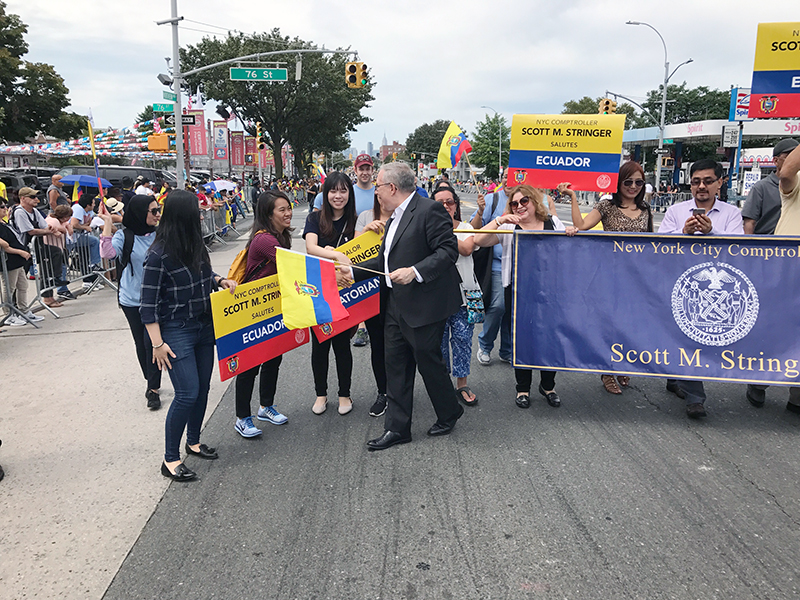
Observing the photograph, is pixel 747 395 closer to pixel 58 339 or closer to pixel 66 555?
pixel 66 555

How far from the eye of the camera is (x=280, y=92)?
4159 centimetres

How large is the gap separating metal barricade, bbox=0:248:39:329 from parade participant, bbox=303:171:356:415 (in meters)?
5.39

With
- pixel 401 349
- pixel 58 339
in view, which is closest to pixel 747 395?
pixel 401 349

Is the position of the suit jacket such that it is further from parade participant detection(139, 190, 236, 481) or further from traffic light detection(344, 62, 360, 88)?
traffic light detection(344, 62, 360, 88)

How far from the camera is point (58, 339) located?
7.74 metres

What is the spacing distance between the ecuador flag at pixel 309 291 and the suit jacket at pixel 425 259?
433 mm

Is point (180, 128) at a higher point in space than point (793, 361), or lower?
higher

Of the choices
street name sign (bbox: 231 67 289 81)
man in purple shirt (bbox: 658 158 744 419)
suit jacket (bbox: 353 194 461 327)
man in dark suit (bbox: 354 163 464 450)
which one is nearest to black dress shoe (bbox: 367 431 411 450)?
man in dark suit (bbox: 354 163 464 450)

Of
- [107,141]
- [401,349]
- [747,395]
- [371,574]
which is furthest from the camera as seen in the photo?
[107,141]

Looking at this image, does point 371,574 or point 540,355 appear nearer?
point 371,574

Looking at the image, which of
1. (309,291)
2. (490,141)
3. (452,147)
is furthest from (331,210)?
(490,141)

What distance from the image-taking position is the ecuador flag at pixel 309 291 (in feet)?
13.9

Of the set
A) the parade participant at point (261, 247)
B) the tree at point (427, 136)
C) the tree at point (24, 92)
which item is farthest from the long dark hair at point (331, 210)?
the tree at point (427, 136)

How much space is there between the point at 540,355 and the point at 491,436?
0.86m
